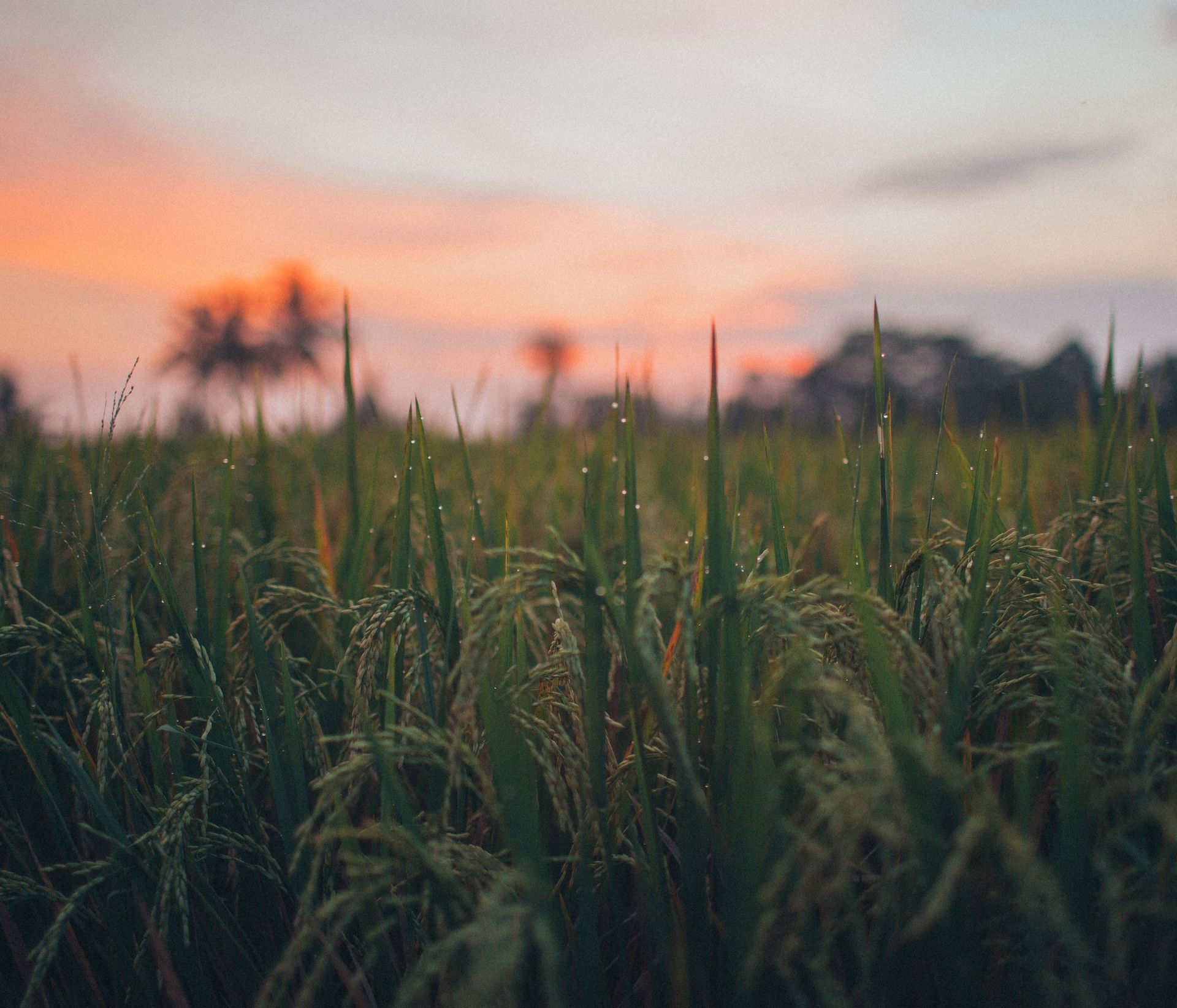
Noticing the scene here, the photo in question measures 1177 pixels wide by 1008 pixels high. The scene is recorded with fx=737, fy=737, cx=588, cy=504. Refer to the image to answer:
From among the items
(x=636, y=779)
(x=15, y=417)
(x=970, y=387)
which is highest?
(x=970, y=387)

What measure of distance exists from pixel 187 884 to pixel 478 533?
0.68 meters

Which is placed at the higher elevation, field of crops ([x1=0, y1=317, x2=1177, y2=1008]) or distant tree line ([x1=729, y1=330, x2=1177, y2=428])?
distant tree line ([x1=729, y1=330, x2=1177, y2=428])

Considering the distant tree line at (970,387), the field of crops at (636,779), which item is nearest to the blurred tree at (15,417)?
the field of crops at (636,779)

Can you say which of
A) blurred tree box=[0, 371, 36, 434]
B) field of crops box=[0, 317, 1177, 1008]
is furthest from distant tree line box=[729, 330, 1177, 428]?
blurred tree box=[0, 371, 36, 434]

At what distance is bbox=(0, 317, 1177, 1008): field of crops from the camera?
0.74 metres

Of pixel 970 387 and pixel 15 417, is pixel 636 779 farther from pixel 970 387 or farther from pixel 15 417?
pixel 970 387

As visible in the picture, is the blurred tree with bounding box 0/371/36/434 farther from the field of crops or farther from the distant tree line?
the distant tree line

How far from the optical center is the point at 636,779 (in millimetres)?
1045

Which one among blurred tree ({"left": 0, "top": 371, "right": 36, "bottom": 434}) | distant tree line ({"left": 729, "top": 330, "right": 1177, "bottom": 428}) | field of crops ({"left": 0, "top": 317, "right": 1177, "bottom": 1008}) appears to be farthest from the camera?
distant tree line ({"left": 729, "top": 330, "right": 1177, "bottom": 428})

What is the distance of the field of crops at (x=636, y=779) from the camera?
0.74 meters

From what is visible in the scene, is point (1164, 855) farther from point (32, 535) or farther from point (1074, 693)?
point (32, 535)

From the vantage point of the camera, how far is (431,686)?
3.57ft

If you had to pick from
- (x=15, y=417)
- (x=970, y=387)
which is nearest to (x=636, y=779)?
(x=15, y=417)

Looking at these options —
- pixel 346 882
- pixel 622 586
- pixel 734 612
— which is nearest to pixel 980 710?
pixel 734 612
